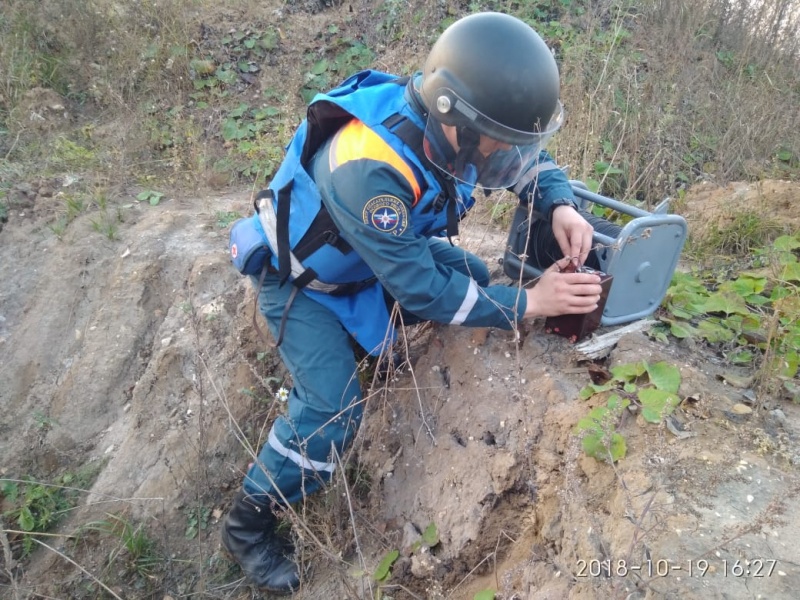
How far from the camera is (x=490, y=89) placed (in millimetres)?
1869

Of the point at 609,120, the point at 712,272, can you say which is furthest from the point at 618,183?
the point at 712,272

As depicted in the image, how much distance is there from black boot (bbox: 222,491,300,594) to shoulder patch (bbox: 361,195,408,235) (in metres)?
1.26

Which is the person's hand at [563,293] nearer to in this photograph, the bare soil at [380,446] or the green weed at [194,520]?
the bare soil at [380,446]

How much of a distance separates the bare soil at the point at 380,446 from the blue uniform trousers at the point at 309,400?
135 millimetres

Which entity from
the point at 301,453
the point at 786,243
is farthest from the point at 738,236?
the point at 301,453

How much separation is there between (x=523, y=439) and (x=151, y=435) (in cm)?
197

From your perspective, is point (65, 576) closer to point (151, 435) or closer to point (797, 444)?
point (151, 435)

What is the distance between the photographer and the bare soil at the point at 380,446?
1748mm

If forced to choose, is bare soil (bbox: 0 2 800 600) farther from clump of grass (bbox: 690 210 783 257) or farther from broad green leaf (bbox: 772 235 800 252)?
broad green leaf (bbox: 772 235 800 252)

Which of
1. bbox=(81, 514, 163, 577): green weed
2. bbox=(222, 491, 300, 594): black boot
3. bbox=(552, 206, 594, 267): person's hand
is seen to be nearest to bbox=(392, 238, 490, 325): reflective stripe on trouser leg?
bbox=(552, 206, 594, 267): person's hand

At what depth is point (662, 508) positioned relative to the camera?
1709 mm

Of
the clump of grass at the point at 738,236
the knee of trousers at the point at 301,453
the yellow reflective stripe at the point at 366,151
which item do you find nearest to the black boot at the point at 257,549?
the knee of trousers at the point at 301,453

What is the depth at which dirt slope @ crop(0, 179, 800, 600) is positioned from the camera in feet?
5.72

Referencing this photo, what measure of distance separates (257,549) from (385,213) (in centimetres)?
152
